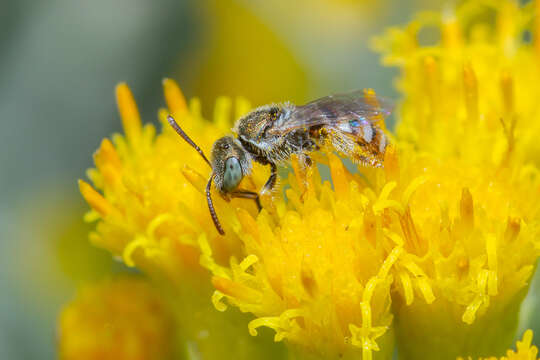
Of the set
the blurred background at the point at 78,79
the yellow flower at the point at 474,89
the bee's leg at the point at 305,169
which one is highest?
A: the blurred background at the point at 78,79

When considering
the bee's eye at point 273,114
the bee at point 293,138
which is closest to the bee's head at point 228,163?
the bee at point 293,138

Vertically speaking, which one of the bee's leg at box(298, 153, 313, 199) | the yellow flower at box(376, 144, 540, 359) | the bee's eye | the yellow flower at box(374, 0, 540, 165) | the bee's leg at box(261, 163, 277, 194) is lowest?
the yellow flower at box(376, 144, 540, 359)

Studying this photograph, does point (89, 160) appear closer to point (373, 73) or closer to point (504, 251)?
point (373, 73)

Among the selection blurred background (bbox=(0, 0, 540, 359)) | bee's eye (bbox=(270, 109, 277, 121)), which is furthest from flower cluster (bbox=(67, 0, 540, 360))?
blurred background (bbox=(0, 0, 540, 359))

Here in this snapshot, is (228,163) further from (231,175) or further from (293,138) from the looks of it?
(293,138)

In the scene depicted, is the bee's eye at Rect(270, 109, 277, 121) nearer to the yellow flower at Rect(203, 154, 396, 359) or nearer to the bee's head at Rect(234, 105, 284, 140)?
the bee's head at Rect(234, 105, 284, 140)

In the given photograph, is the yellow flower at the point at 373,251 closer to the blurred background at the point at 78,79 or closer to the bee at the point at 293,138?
the bee at the point at 293,138

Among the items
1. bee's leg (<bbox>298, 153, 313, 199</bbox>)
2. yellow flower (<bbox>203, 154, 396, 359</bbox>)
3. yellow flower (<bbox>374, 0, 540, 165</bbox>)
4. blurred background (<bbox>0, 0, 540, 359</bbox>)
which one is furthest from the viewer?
blurred background (<bbox>0, 0, 540, 359</bbox>)

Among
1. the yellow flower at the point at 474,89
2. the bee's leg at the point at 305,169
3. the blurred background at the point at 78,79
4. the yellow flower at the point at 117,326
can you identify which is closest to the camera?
the bee's leg at the point at 305,169

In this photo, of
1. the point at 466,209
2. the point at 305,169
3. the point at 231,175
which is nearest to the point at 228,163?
the point at 231,175
